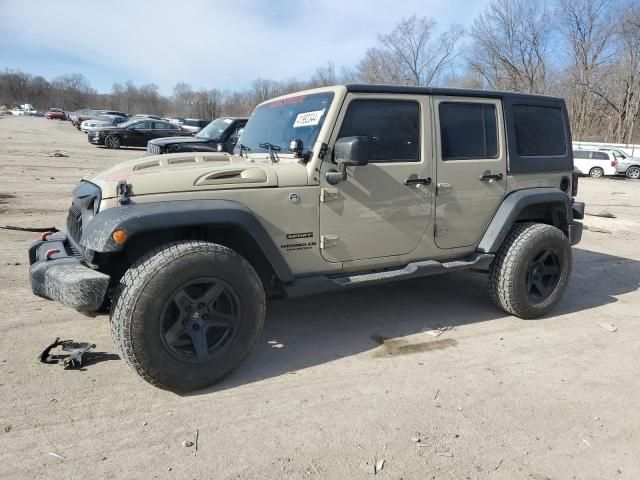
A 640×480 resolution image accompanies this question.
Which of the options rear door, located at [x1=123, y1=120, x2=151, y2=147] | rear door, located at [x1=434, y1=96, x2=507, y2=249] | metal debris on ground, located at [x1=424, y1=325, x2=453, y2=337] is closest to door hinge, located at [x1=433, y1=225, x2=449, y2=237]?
rear door, located at [x1=434, y1=96, x2=507, y2=249]

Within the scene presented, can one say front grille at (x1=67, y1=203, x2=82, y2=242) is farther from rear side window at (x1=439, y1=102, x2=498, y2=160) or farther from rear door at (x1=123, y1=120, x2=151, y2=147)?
rear door at (x1=123, y1=120, x2=151, y2=147)

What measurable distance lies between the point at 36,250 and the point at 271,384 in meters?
2.01

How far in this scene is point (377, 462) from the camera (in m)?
2.60

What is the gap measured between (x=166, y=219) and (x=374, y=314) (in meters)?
2.33

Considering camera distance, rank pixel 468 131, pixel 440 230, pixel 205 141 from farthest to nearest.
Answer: pixel 205 141 < pixel 468 131 < pixel 440 230

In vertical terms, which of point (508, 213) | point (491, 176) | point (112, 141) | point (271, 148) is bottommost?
point (508, 213)

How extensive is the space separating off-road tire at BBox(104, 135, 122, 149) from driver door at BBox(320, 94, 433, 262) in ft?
73.9

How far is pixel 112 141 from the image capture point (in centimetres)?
2383

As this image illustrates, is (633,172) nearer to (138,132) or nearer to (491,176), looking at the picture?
(138,132)

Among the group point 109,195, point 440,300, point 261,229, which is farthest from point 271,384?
point 440,300

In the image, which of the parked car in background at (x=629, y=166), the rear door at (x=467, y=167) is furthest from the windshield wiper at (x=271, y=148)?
the parked car in background at (x=629, y=166)

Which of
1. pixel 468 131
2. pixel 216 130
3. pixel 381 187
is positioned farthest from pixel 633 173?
pixel 381 187

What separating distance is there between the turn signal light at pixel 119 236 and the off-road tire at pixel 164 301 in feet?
0.70

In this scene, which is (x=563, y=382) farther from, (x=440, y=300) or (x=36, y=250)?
(x=36, y=250)
